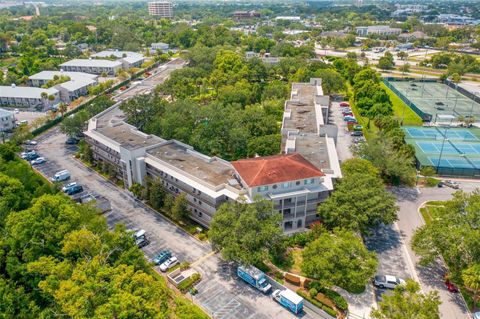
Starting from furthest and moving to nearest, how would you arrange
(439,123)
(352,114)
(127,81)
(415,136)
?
(127,81) → (352,114) → (439,123) → (415,136)

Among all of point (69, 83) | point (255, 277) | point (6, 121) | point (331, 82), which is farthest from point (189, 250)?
point (69, 83)

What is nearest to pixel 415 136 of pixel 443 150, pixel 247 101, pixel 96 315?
pixel 443 150

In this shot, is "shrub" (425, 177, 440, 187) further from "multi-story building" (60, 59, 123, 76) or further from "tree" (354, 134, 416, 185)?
"multi-story building" (60, 59, 123, 76)

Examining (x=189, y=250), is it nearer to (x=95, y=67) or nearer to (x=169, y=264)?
(x=169, y=264)

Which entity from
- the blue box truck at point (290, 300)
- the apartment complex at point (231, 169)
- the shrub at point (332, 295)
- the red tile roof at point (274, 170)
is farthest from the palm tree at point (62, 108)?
the shrub at point (332, 295)

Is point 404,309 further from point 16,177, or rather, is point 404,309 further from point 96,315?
point 16,177
